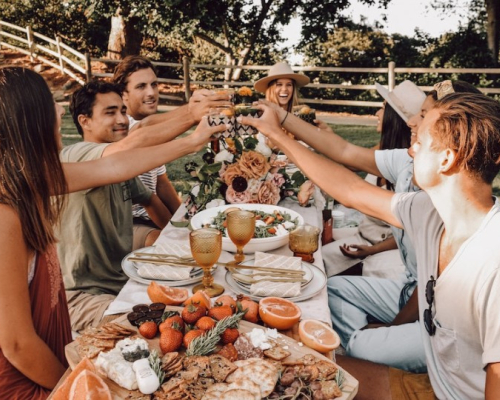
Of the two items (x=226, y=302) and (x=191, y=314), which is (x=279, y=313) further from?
(x=191, y=314)

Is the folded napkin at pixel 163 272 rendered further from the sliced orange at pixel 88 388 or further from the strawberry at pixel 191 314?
the sliced orange at pixel 88 388

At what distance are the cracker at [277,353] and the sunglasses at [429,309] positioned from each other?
27.3 inches

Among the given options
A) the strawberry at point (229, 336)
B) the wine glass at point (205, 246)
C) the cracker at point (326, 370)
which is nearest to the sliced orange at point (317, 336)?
the cracker at point (326, 370)

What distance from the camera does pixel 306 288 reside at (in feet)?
7.29

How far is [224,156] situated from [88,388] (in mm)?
2118

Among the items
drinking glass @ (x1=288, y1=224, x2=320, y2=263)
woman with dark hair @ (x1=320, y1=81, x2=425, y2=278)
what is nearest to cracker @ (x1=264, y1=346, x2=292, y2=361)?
drinking glass @ (x1=288, y1=224, x2=320, y2=263)

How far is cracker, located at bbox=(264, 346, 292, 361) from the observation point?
5.49 ft

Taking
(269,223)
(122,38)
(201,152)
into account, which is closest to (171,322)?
(269,223)

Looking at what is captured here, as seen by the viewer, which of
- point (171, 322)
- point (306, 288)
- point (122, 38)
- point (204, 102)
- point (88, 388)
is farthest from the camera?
point (122, 38)

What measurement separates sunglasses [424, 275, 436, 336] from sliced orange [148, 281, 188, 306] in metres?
1.05

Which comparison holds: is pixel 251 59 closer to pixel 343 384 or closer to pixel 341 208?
pixel 341 208

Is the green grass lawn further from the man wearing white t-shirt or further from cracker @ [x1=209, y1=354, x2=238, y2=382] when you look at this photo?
cracker @ [x1=209, y1=354, x2=238, y2=382]

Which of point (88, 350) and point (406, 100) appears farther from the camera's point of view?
point (406, 100)

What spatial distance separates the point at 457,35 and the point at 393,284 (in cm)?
1708
